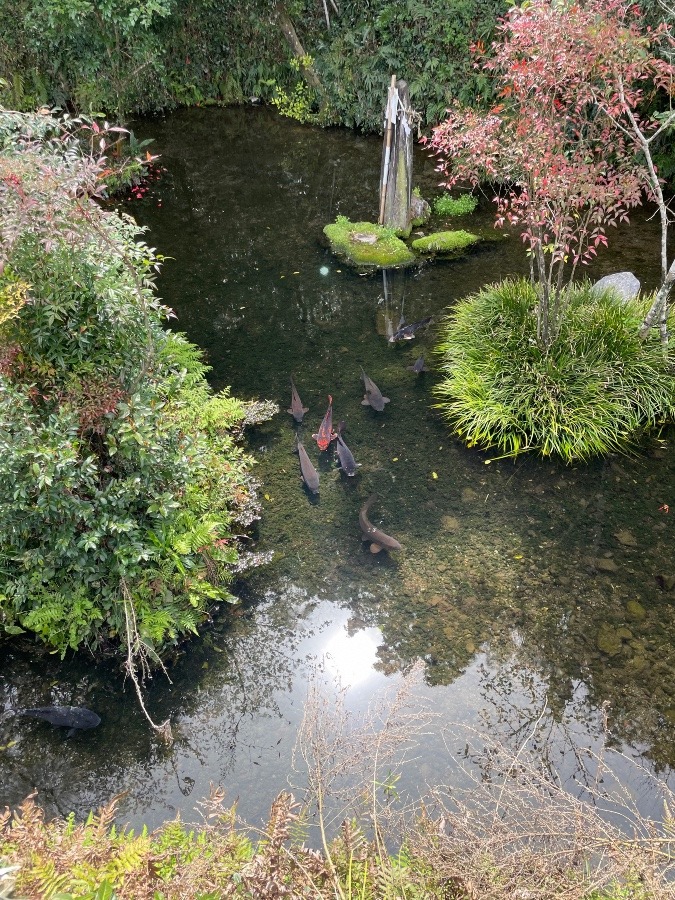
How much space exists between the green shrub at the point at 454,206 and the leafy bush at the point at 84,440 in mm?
7243

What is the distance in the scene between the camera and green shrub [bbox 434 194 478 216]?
1088 cm

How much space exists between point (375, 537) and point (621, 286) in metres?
4.73

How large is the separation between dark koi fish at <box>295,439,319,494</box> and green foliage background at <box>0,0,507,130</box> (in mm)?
7437

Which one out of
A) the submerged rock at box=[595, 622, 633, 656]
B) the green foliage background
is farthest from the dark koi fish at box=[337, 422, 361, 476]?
the green foliage background

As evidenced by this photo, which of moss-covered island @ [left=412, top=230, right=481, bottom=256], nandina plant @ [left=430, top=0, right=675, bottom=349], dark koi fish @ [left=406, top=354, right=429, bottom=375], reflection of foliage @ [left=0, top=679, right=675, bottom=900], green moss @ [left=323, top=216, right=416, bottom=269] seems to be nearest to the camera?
reflection of foliage @ [left=0, top=679, right=675, bottom=900]

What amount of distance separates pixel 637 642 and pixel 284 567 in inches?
112

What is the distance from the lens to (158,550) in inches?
184

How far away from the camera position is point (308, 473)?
20.3ft

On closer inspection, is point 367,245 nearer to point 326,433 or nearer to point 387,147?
point 387,147

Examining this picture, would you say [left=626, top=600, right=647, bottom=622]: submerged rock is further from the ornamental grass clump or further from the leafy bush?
the leafy bush

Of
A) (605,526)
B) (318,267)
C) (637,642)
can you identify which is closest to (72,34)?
(318,267)

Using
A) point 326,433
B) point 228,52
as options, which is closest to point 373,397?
point 326,433

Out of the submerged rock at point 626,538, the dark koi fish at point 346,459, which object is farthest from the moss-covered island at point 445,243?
the submerged rock at point 626,538

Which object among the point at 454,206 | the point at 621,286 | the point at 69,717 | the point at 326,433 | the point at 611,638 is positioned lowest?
the point at 611,638
